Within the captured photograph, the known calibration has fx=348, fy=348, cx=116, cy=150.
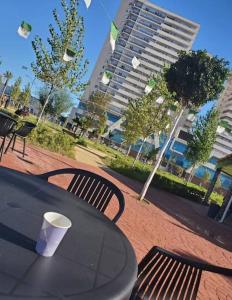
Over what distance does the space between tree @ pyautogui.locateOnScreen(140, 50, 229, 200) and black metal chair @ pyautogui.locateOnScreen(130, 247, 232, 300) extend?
→ 7718 millimetres

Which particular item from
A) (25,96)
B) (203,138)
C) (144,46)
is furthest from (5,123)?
(144,46)

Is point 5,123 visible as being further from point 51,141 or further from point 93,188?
point 51,141

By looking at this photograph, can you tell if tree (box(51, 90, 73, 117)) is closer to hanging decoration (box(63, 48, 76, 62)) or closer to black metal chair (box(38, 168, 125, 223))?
hanging decoration (box(63, 48, 76, 62))

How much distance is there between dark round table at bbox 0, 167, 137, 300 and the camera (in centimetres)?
127

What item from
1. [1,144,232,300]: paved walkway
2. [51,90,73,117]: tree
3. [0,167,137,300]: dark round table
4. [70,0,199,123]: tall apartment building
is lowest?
[1,144,232,300]: paved walkway

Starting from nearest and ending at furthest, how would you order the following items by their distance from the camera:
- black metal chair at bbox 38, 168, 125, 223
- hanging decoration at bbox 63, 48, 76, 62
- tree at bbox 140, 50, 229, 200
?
1. black metal chair at bbox 38, 168, 125, 223
2. tree at bbox 140, 50, 229, 200
3. hanging decoration at bbox 63, 48, 76, 62

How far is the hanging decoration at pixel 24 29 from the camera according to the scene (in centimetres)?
1280

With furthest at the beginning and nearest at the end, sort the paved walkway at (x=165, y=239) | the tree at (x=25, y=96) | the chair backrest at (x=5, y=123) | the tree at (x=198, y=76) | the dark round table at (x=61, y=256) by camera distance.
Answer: the tree at (x=25, y=96), the tree at (x=198, y=76), the chair backrest at (x=5, y=123), the paved walkway at (x=165, y=239), the dark round table at (x=61, y=256)

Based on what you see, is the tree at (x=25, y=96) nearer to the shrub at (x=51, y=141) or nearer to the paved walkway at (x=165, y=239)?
the shrub at (x=51, y=141)

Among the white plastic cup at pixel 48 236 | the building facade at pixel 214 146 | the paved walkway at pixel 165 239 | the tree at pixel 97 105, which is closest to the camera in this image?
the white plastic cup at pixel 48 236

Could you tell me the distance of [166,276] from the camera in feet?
7.72

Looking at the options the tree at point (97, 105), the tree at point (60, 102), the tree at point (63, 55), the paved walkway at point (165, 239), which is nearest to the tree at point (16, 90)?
the tree at point (60, 102)

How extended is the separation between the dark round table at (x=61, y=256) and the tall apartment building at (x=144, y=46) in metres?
92.0

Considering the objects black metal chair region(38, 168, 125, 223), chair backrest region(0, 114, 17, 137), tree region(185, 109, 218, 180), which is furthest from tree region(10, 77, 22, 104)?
black metal chair region(38, 168, 125, 223)
